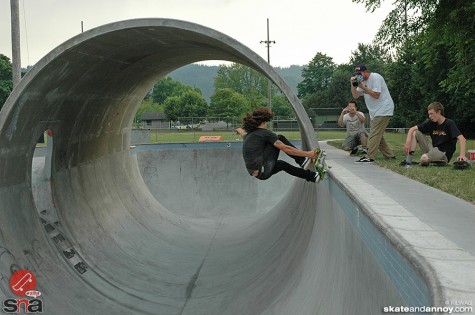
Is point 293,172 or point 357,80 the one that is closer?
point 293,172

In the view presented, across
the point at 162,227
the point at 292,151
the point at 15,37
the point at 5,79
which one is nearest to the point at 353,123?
the point at 292,151

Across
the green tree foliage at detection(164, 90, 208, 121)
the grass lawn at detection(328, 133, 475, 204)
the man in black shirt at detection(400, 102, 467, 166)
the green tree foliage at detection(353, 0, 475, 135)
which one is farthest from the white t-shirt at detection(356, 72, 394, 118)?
the green tree foliage at detection(164, 90, 208, 121)

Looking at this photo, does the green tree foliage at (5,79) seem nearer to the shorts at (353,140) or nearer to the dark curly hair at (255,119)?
the shorts at (353,140)

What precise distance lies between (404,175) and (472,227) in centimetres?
357

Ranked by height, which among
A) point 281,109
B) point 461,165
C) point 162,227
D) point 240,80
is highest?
point 240,80

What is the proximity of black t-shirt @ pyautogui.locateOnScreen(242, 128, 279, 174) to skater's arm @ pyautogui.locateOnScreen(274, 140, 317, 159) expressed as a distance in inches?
3.4

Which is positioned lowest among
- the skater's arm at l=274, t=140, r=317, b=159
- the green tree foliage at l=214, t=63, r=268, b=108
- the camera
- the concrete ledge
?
the concrete ledge

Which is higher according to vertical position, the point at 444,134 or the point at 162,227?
the point at 444,134

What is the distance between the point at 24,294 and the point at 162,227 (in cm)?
605

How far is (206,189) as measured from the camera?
1594cm

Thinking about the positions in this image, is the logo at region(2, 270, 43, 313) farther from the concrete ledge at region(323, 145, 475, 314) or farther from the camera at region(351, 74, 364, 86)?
the camera at region(351, 74, 364, 86)

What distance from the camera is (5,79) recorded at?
7006 cm

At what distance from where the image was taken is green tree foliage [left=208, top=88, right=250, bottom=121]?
3177 inches

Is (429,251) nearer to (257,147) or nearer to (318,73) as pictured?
(257,147)
